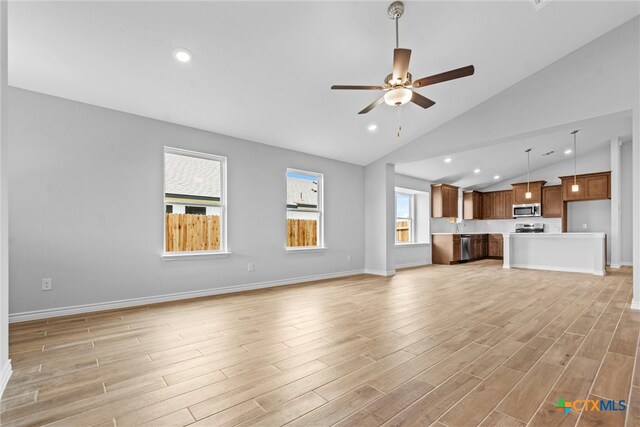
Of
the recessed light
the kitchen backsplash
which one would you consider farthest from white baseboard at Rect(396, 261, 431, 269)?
the recessed light

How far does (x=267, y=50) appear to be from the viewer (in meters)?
3.19

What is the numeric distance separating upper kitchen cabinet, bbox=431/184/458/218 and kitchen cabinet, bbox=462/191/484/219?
173 cm

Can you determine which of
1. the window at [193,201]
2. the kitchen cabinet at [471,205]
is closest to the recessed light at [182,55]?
the window at [193,201]

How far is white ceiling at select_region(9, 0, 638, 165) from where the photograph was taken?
8.76 feet

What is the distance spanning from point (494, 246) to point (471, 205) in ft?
5.24

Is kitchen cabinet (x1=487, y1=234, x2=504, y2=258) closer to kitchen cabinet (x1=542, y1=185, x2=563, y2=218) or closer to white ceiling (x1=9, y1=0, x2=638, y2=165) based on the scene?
kitchen cabinet (x1=542, y1=185, x2=563, y2=218)

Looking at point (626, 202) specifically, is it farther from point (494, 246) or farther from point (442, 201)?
point (442, 201)

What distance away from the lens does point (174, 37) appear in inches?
112

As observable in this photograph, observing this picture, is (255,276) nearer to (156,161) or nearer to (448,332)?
(156,161)

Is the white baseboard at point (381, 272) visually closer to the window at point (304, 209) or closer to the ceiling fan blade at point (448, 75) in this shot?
the window at point (304, 209)

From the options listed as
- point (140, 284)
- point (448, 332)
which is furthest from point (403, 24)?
point (140, 284)

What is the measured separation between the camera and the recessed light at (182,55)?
9.84 feet

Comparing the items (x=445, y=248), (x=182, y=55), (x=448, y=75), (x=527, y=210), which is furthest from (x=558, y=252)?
(x=182, y=55)

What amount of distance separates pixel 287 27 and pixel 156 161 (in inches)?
96.7
